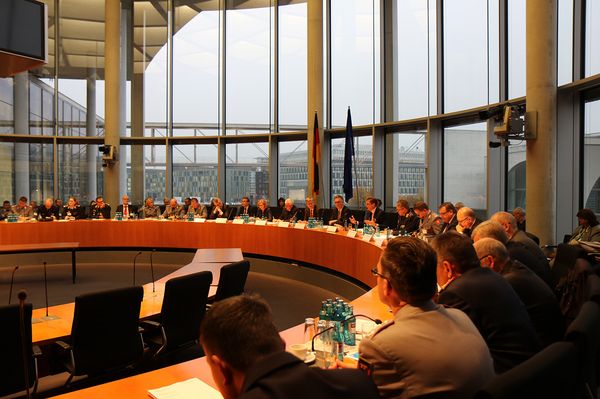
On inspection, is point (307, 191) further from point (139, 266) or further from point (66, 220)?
point (66, 220)

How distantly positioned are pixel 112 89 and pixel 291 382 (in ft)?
42.6

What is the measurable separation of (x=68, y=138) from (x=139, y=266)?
566 centimetres

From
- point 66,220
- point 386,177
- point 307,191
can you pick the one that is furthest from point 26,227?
point 386,177

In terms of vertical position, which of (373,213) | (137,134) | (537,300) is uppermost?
(137,134)

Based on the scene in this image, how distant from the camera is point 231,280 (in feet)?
13.3

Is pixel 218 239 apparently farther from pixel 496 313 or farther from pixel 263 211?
pixel 496 313

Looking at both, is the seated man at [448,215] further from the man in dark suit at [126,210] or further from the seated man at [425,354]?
the man in dark suit at [126,210]

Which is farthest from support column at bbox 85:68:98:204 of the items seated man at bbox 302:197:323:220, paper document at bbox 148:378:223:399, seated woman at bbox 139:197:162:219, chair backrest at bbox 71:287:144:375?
paper document at bbox 148:378:223:399

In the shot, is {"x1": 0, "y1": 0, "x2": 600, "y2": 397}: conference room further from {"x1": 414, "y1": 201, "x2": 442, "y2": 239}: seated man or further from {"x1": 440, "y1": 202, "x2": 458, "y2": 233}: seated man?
{"x1": 440, "y1": 202, "x2": 458, "y2": 233}: seated man

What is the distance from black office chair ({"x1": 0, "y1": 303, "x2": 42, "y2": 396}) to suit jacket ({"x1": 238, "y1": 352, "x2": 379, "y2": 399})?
81.4 inches

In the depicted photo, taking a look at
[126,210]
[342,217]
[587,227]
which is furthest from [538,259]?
[126,210]

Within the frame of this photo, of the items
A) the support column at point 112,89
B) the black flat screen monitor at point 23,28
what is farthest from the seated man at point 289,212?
the support column at point 112,89

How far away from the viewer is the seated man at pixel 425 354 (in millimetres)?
1430

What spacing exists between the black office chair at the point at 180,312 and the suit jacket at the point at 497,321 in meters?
2.01
